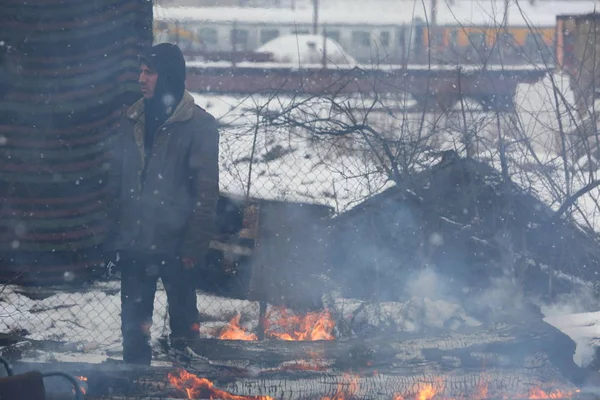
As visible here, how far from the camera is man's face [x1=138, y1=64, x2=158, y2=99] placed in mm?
4047

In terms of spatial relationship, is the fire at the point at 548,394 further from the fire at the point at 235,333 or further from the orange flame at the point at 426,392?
the fire at the point at 235,333

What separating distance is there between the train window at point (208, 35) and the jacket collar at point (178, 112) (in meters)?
23.1

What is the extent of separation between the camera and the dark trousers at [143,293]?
→ 420 centimetres

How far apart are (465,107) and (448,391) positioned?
7.70 ft

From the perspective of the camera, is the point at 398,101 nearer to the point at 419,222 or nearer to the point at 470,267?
the point at 419,222

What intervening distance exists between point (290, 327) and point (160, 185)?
63.0 inches

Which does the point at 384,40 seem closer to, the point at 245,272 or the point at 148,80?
the point at 245,272

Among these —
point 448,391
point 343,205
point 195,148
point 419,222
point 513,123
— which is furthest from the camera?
point 343,205

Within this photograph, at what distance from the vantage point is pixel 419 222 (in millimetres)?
5332

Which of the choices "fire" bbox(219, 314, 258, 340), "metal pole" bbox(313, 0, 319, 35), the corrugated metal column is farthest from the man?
"metal pole" bbox(313, 0, 319, 35)

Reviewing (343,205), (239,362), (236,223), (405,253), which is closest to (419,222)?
(405,253)

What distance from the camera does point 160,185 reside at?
412 centimetres

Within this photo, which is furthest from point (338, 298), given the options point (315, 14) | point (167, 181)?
point (315, 14)

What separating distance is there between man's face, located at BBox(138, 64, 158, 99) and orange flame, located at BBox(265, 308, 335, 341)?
1.94 metres
